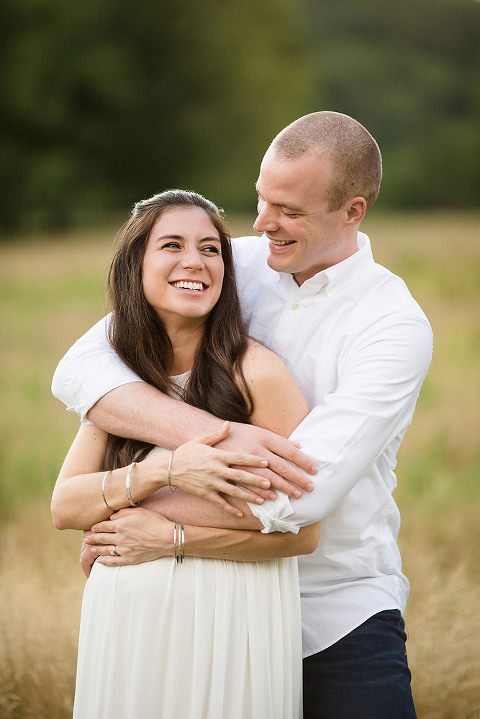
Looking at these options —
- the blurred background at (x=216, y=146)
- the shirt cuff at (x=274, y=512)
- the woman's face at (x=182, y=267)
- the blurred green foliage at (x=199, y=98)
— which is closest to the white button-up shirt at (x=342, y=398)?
the shirt cuff at (x=274, y=512)

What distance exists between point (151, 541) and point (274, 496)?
0.35 metres

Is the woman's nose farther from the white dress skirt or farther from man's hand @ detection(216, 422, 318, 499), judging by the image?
the white dress skirt

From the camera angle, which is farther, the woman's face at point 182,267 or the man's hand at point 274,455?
the woman's face at point 182,267

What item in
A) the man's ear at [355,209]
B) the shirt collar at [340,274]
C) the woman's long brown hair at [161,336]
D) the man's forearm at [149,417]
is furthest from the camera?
the man's ear at [355,209]

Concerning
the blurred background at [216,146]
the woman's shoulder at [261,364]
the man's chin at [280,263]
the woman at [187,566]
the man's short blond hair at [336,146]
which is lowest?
the woman at [187,566]

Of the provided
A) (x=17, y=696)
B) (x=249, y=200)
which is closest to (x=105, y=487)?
(x=17, y=696)

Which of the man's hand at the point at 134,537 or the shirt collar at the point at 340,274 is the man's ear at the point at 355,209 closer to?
the shirt collar at the point at 340,274

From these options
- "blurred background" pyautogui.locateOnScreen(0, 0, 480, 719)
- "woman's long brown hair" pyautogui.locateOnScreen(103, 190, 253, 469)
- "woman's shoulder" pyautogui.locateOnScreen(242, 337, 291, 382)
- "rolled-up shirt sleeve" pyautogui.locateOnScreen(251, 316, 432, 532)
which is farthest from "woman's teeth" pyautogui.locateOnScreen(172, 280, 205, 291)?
"blurred background" pyautogui.locateOnScreen(0, 0, 480, 719)

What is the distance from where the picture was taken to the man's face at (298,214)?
103 inches

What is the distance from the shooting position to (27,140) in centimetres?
1553

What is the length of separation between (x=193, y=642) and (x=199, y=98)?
16.4 metres

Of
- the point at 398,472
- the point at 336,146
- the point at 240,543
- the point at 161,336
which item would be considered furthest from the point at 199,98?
the point at 240,543

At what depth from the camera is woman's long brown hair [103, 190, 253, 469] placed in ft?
7.64

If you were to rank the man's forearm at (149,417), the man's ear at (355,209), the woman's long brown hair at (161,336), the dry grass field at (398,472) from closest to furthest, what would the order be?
the man's forearm at (149,417)
the woman's long brown hair at (161,336)
the man's ear at (355,209)
the dry grass field at (398,472)
